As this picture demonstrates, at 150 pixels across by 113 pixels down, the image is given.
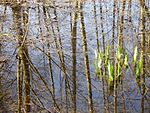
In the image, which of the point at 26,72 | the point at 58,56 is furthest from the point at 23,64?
the point at 58,56

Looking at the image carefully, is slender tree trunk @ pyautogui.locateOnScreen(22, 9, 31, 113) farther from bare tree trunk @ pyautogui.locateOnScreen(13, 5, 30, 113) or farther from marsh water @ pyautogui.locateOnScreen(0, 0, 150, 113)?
marsh water @ pyautogui.locateOnScreen(0, 0, 150, 113)

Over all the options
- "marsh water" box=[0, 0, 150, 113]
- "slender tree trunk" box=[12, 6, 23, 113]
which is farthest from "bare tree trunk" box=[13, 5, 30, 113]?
"marsh water" box=[0, 0, 150, 113]

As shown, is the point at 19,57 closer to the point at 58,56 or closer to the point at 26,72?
the point at 26,72

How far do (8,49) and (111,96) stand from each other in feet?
4.31

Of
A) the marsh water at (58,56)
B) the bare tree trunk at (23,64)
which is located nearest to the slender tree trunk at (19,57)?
the bare tree trunk at (23,64)

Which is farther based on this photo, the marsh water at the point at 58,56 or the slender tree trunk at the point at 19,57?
the marsh water at the point at 58,56

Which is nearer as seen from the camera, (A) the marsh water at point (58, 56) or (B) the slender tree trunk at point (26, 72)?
(B) the slender tree trunk at point (26, 72)

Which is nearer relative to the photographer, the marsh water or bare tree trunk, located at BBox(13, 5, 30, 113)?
bare tree trunk, located at BBox(13, 5, 30, 113)

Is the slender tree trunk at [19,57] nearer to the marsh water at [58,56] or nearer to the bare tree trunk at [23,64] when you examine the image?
the bare tree trunk at [23,64]

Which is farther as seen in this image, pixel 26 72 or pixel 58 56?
pixel 58 56

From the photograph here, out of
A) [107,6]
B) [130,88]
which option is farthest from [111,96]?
[107,6]

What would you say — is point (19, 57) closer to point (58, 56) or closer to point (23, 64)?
point (23, 64)

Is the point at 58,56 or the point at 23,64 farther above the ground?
the point at 23,64

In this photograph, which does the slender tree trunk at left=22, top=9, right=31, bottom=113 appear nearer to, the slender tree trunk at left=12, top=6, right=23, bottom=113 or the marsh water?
the slender tree trunk at left=12, top=6, right=23, bottom=113
